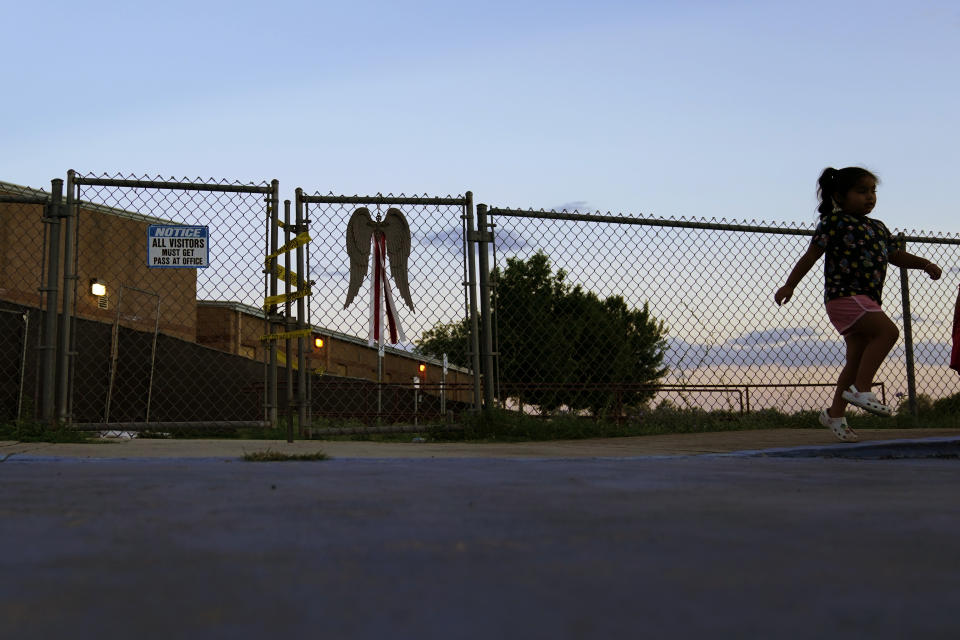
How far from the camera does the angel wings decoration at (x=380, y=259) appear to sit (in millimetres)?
7086

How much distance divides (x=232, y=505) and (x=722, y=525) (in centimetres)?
111

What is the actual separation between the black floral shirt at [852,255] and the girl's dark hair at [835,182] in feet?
0.49

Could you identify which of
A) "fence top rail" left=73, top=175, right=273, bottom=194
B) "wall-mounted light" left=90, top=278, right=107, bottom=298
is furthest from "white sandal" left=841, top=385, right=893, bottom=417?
"wall-mounted light" left=90, top=278, right=107, bottom=298

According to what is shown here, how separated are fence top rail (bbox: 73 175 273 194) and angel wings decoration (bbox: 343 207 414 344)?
2.63 ft

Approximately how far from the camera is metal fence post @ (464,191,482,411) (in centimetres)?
686

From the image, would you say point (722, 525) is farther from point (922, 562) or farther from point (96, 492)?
point (96, 492)

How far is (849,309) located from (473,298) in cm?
282

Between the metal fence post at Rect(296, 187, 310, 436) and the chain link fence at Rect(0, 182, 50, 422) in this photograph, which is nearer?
the metal fence post at Rect(296, 187, 310, 436)

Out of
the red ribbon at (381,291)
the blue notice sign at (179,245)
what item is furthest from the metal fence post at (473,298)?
the blue notice sign at (179,245)

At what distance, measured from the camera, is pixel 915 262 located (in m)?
6.07

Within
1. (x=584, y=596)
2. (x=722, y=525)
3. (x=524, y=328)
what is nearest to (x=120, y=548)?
(x=584, y=596)

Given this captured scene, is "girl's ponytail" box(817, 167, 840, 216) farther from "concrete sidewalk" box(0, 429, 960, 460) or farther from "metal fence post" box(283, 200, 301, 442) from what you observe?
"metal fence post" box(283, 200, 301, 442)

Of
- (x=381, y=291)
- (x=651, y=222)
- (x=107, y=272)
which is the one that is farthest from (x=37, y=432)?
(x=107, y=272)

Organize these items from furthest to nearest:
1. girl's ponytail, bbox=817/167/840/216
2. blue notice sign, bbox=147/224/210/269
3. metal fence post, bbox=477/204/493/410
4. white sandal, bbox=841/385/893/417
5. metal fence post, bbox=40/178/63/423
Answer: metal fence post, bbox=477/204/493/410, blue notice sign, bbox=147/224/210/269, metal fence post, bbox=40/178/63/423, girl's ponytail, bbox=817/167/840/216, white sandal, bbox=841/385/893/417
